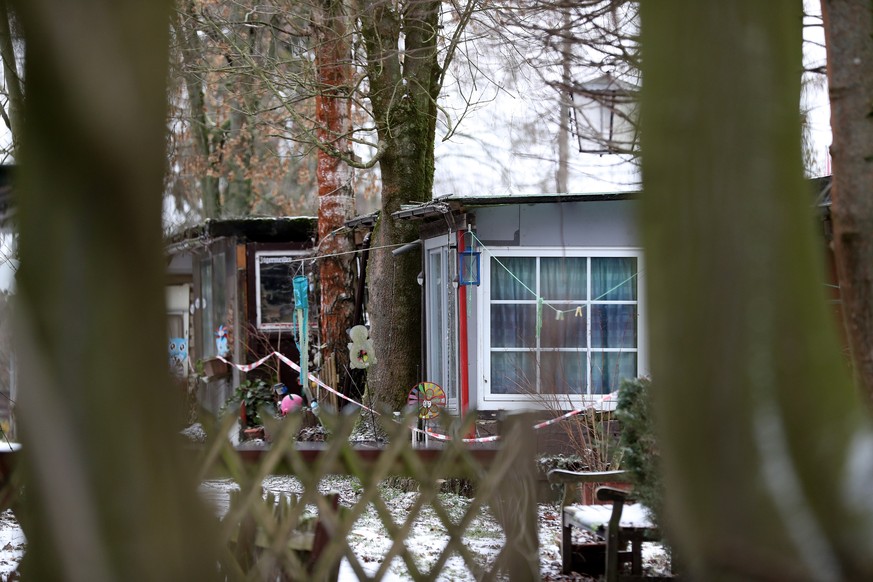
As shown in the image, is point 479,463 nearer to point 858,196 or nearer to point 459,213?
point 858,196

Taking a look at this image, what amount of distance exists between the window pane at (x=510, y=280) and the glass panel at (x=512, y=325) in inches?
5.5

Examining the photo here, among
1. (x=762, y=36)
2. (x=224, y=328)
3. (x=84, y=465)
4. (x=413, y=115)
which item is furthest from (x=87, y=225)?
(x=224, y=328)

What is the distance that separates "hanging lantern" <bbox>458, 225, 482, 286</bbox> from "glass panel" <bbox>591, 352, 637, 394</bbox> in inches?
65.8

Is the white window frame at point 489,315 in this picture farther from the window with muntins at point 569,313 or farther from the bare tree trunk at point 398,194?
the bare tree trunk at point 398,194

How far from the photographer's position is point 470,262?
10562mm

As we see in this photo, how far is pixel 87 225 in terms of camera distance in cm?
212

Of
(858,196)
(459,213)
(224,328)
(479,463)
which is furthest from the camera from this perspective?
(224,328)

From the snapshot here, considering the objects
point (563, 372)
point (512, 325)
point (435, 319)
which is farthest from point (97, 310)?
point (435, 319)

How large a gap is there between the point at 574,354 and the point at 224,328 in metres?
8.25

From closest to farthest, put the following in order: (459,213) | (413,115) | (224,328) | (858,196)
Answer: (858,196), (459,213), (413,115), (224,328)

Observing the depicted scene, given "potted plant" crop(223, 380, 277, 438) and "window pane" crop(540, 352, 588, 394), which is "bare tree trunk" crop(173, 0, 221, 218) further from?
"window pane" crop(540, 352, 588, 394)

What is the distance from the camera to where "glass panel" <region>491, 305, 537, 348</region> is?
10727 millimetres

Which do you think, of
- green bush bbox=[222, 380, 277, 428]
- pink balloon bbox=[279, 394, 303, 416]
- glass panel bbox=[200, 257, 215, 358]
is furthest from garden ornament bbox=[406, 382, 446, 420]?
glass panel bbox=[200, 257, 215, 358]

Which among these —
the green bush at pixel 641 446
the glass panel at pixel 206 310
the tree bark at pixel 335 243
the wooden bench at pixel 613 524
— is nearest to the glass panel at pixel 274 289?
the glass panel at pixel 206 310
